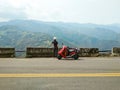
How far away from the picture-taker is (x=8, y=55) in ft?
94.8
